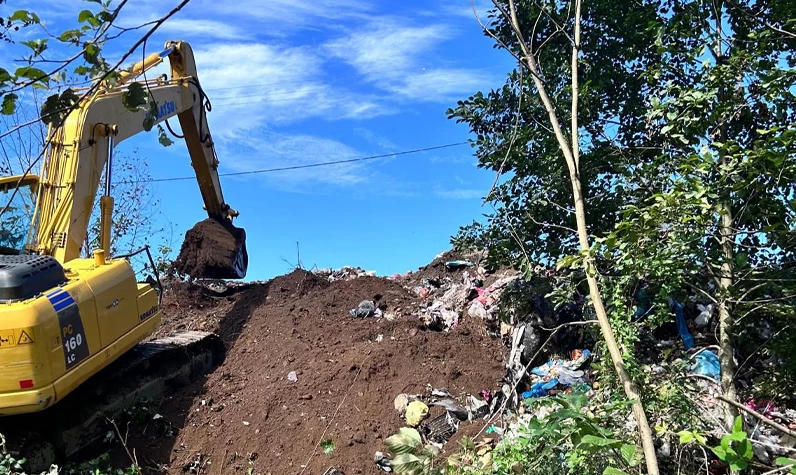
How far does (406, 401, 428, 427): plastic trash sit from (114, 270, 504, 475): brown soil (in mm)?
117

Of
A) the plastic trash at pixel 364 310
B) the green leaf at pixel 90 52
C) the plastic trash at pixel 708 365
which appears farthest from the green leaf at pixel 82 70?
the plastic trash at pixel 364 310

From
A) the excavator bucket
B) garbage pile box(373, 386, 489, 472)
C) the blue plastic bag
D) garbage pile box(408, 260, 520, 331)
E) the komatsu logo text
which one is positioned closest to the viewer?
garbage pile box(373, 386, 489, 472)

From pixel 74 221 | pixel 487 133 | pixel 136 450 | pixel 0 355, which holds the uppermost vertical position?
pixel 487 133

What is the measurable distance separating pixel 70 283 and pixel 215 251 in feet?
14.3

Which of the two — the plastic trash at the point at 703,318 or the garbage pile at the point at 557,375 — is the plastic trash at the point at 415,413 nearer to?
the garbage pile at the point at 557,375

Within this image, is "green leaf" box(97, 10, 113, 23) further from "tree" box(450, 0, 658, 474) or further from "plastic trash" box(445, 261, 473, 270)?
"plastic trash" box(445, 261, 473, 270)

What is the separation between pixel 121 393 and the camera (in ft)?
20.9

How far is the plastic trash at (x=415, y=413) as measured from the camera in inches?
233

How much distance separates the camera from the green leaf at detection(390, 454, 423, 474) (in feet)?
10.8

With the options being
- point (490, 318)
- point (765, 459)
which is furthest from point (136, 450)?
point (765, 459)

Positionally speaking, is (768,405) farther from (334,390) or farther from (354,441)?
(334,390)

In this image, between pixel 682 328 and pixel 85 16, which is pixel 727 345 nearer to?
pixel 682 328

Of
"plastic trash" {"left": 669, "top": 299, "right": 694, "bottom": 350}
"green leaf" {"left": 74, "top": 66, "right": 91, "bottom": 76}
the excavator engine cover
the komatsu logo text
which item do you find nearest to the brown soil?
the excavator engine cover

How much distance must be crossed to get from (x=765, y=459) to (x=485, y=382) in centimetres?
280
